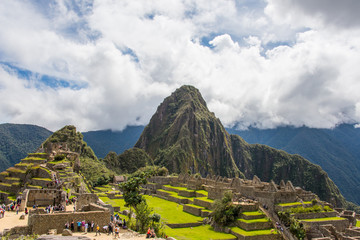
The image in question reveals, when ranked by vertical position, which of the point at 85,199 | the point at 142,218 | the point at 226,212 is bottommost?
the point at 226,212

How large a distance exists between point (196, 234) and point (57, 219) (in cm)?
1792

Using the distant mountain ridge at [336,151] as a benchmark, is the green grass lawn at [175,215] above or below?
below

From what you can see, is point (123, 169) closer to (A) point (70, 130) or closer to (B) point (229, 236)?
(A) point (70, 130)

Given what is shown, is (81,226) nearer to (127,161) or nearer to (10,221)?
(10,221)

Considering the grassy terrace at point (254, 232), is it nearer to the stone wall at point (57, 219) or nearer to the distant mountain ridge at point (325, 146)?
the stone wall at point (57, 219)

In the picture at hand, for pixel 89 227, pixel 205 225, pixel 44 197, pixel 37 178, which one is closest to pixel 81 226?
pixel 89 227

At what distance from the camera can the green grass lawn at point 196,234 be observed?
28956 millimetres

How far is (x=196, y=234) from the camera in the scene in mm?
30750

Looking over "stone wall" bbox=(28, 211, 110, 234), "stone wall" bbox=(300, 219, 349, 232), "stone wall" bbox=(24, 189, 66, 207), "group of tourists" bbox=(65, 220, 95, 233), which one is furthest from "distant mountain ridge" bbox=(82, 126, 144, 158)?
"group of tourists" bbox=(65, 220, 95, 233)

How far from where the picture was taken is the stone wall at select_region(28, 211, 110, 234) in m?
16.0

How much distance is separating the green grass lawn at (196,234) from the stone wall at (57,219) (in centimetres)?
1233

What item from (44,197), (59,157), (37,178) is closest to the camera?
(44,197)

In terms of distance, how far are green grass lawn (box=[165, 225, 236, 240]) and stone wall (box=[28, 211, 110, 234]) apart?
12334mm

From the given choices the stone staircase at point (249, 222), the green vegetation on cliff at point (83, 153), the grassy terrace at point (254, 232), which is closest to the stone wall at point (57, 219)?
the stone staircase at point (249, 222)
